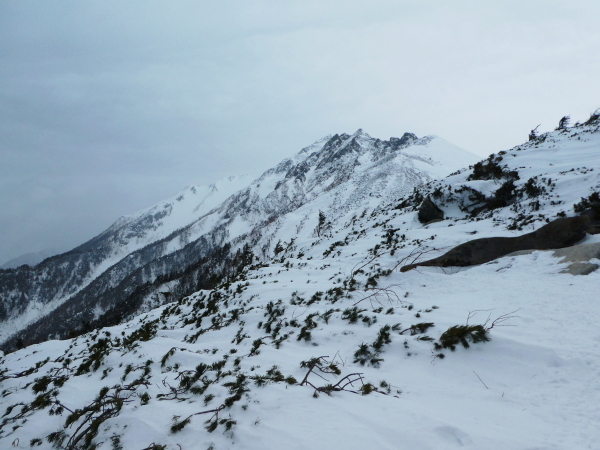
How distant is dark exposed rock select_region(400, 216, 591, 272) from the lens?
920 centimetres

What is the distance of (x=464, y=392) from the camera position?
3979 mm

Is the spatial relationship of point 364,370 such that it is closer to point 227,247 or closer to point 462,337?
point 462,337

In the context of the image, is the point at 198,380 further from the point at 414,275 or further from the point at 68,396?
the point at 414,275

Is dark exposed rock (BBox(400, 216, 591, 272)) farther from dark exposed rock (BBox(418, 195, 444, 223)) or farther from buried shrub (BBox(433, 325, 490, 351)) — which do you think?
dark exposed rock (BBox(418, 195, 444, 223))

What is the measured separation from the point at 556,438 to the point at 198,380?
518 cm

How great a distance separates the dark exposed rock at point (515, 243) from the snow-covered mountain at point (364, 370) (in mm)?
372

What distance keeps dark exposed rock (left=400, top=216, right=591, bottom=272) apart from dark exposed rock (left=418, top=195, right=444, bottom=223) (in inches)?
266

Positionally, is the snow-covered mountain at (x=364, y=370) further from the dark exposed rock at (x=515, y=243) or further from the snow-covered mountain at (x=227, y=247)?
the snow-covered mountain at (x=227, y=247)

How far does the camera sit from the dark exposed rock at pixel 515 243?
920 cm

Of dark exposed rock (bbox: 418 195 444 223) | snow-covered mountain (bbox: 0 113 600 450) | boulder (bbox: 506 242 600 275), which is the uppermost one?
dark exposed rock (bbox: 418 195 444 223)

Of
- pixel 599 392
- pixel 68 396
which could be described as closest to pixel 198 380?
pixel 68 396

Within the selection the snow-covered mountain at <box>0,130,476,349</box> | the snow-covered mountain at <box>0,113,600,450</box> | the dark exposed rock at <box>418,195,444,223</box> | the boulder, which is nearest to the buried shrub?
the snow-covered mountain at <box>0,113,600,450</box>

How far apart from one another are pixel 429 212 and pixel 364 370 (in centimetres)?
1464

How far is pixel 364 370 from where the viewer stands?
490cm
